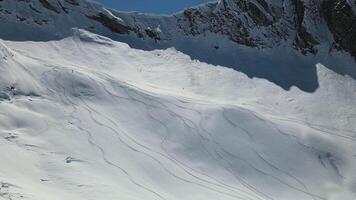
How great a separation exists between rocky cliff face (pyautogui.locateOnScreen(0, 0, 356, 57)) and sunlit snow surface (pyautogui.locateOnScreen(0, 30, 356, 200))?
9.64ft

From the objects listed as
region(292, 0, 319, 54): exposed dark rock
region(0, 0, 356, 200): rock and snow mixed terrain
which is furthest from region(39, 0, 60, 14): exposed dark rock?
region(292, 0, 319, 54): exposed dark rock

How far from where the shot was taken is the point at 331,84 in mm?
32750

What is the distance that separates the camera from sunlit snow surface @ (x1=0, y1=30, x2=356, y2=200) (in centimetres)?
2103

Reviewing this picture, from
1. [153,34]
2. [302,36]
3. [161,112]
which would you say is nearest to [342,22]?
[302,36]

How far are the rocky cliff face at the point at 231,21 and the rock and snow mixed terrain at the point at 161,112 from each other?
5.7 inches

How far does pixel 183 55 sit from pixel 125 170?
15361 mm

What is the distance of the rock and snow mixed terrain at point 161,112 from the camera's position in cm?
2166

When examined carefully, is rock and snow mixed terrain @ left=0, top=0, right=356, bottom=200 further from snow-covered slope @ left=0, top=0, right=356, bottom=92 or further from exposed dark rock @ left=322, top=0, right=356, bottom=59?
exposed dark rock @ left=322, top=0, right=356, bottom=59

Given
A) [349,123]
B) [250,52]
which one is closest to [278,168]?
[349,123]

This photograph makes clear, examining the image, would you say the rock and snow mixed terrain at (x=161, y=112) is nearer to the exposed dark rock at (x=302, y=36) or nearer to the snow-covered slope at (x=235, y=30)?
the snow-covered slope at (x=235, y=30)

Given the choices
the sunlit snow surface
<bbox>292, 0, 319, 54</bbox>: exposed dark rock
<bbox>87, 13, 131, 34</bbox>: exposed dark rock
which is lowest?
the sunlit snow surface

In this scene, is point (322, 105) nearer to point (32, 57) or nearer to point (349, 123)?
point (349, 123)

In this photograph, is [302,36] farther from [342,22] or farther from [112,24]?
[112,24]

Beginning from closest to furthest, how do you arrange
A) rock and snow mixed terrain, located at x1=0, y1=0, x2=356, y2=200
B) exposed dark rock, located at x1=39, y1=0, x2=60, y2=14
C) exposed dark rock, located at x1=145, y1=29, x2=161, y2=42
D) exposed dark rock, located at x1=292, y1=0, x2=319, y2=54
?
rock and snow mixed terrain, located at x1=0, y1=0, x2=356, y2=200 → exposed dark rock, located at x1=39, y1=0, x2=60, y2=14 → exposed dark rock, located at x1=292, y1=0, x2=319, y2=54 → exposed dark rock, located at x1=145, y1=29, x2=161, y2=42
